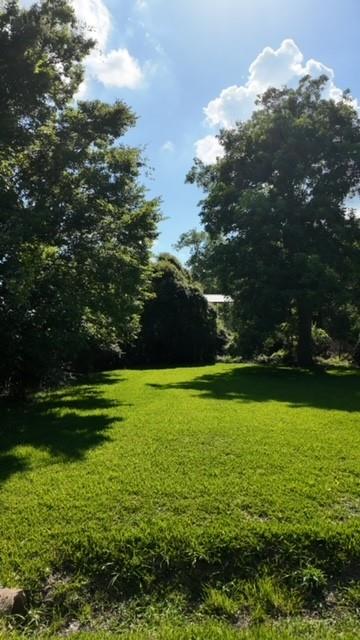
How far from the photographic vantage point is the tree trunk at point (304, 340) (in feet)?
73.6

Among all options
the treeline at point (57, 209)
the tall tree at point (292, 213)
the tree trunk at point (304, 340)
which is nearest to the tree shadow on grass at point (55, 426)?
the treeline at point (57, 209)

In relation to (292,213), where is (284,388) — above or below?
below

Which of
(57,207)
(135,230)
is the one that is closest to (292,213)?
(135,230)

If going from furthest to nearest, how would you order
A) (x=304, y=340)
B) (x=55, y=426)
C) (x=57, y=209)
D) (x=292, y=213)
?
1. (x=304, y=340)
2. (x=292, y=213)
3. (x=57, y=209)
4. (x=55, y=426)

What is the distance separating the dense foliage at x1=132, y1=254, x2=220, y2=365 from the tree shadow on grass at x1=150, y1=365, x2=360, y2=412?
747cm

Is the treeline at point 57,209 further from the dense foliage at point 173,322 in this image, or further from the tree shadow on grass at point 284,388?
the dense foliage at point 173,322

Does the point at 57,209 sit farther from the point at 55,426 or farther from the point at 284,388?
the point at 284,388

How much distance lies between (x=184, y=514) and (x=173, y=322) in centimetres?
2202

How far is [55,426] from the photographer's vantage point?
9242mm

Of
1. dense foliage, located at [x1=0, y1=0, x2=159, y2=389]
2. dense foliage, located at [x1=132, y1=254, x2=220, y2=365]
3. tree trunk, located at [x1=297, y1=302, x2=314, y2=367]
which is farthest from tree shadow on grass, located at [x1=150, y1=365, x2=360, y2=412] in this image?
dense foliage, located at [x1=132, y1=254, x2=220, y2=365]

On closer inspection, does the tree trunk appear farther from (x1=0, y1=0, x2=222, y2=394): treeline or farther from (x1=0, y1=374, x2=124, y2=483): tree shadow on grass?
(x1=0, y1=374, x2=124, y2=483): tree shadow on grass

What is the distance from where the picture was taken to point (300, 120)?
21.5 m

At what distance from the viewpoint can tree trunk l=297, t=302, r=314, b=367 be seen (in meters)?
22.4

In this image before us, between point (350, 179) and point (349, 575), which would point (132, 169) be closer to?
point (350, 179)
